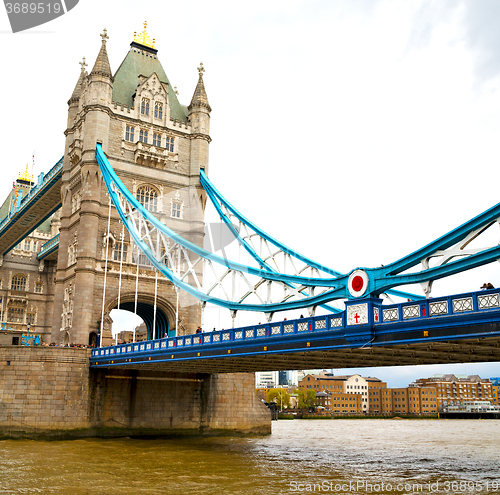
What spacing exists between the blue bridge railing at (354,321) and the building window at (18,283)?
44.1 m

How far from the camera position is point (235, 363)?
2788 cm

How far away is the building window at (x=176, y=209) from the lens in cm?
4384

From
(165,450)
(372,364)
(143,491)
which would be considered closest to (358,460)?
(372,364)

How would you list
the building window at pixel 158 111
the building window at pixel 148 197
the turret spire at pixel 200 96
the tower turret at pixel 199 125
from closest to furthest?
the building window at pixel 148 197
the building window at pixel 158 111
the tower turret at pixel 199 125
the turret spire at pixel 200 96

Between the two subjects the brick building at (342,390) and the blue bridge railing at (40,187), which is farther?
the brick building at (342,390)

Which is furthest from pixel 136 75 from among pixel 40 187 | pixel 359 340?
pixel 359 340

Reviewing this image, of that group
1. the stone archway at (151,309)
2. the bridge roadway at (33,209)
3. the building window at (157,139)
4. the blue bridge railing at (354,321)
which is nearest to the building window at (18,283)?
the bridge roadway at (33,209)

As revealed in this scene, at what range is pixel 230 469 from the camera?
22266 mm

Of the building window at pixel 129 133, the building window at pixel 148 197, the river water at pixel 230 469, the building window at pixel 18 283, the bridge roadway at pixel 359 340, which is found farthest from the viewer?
the building window at pixel 18 283

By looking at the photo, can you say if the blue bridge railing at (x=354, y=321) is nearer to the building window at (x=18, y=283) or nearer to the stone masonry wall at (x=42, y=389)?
the stone masonry wall at (x=42, y=389)

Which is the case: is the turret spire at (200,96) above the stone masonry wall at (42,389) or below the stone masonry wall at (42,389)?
above

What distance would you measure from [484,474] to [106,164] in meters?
29.4

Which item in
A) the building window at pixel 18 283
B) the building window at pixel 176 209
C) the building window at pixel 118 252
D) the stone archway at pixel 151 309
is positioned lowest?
the stone archway at pixel 151 309

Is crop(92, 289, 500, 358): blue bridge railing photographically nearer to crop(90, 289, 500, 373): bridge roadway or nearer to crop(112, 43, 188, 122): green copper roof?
crop(90, 289, 500, 373): bridge roadway
